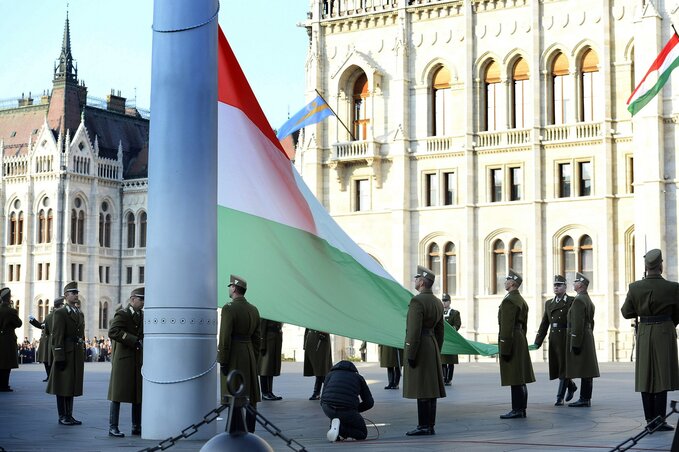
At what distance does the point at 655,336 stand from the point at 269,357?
8.50m

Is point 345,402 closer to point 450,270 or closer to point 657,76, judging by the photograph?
point 657,76

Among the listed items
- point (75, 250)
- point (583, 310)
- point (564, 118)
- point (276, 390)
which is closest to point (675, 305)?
point (583, 310)

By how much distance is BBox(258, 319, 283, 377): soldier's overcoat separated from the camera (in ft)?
68.5

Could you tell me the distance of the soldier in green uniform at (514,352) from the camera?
1627cm

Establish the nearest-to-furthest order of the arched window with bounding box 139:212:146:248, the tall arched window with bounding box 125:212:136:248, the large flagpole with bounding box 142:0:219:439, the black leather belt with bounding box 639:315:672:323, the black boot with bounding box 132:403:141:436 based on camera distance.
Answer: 1. the large flagpole with bounding box 142:0:219:439
2. the black leather belt with bounding box 639:315:672:323
3. the black boot with bounding box 132:403:141:436
4. the arched window with bounding box 139:212:146:248
5. the tall arched window with bounding box 125:212:136:248

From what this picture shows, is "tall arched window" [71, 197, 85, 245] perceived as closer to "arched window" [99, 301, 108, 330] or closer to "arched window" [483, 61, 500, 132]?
"arched window" [99, 301, 108, 330]

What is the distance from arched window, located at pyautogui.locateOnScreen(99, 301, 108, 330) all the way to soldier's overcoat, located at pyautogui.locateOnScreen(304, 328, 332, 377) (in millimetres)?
65382

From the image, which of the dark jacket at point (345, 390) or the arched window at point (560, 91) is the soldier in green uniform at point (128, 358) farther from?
the arched window at point (560, 91)

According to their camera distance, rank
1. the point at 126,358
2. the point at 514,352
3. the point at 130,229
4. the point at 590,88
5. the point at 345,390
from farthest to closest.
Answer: the point at 130,229, the point at 590,88, the point at 514,352, the point at 126,358, the point at 345,390

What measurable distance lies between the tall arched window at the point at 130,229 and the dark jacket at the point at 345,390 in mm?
74135

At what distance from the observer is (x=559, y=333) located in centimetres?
1855

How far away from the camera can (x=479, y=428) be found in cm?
1479

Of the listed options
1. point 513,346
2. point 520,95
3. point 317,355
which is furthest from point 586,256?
point 513,346

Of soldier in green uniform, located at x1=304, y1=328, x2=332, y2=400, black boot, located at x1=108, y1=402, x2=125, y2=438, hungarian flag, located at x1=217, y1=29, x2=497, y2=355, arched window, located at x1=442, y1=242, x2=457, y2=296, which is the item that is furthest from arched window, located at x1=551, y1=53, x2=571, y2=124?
black boot, located at x1=108, y1=402, x2=125, y2=438
